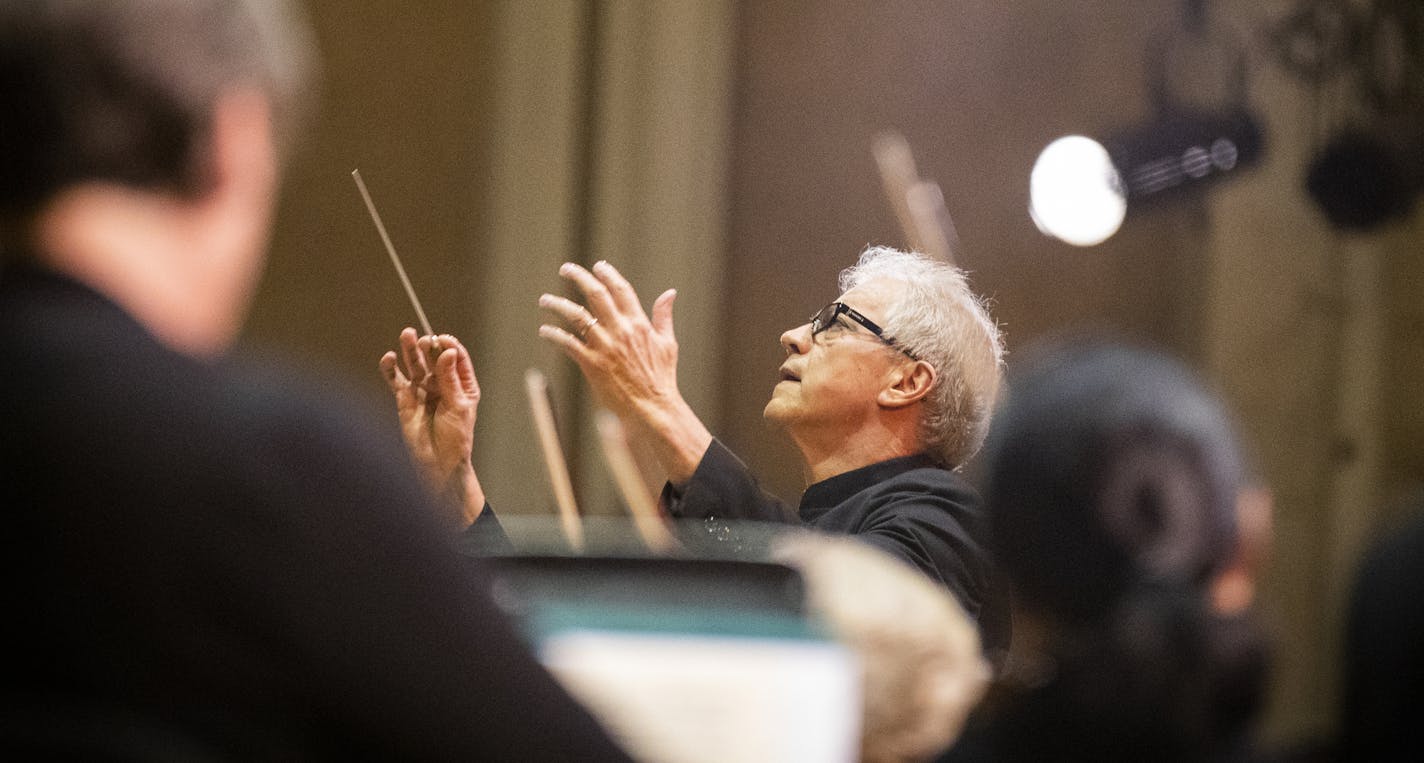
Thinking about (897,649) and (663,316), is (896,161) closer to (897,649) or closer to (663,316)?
(663,316)

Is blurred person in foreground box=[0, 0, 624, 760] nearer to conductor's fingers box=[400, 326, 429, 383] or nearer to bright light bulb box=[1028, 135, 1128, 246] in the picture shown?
conductor's fingers box=[400, 326, 429, 383]

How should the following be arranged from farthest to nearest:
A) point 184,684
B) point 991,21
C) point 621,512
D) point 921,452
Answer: point 991,21 < point 621,512 < point 921,452 < point 184,684

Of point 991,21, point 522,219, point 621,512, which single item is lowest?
point 621,512

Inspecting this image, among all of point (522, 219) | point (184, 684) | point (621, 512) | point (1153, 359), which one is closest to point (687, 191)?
point (522, 219)

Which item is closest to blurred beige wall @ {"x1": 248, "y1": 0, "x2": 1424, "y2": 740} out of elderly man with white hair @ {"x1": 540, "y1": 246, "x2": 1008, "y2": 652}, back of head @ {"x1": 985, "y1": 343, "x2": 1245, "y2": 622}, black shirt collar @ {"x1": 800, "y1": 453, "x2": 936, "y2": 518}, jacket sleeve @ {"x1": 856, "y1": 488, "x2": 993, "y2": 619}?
elderly man with white hair @ {"x1": 540, "y1": 246, "x2": 1008, "y2": 652}

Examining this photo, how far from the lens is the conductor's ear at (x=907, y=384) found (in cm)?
185

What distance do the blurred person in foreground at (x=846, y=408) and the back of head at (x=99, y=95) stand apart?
926mm

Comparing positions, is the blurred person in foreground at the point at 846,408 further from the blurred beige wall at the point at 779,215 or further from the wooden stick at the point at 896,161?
the blurred beige wall at the point at 779,215

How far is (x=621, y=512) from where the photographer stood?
3055 millimetres

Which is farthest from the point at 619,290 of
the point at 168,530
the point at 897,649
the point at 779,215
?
the point at 779,215

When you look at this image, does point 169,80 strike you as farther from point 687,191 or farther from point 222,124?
point 687,191

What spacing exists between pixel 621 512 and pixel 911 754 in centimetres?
233

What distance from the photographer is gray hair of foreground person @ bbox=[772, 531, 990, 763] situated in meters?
0.73

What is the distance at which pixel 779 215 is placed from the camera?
3.22 m
